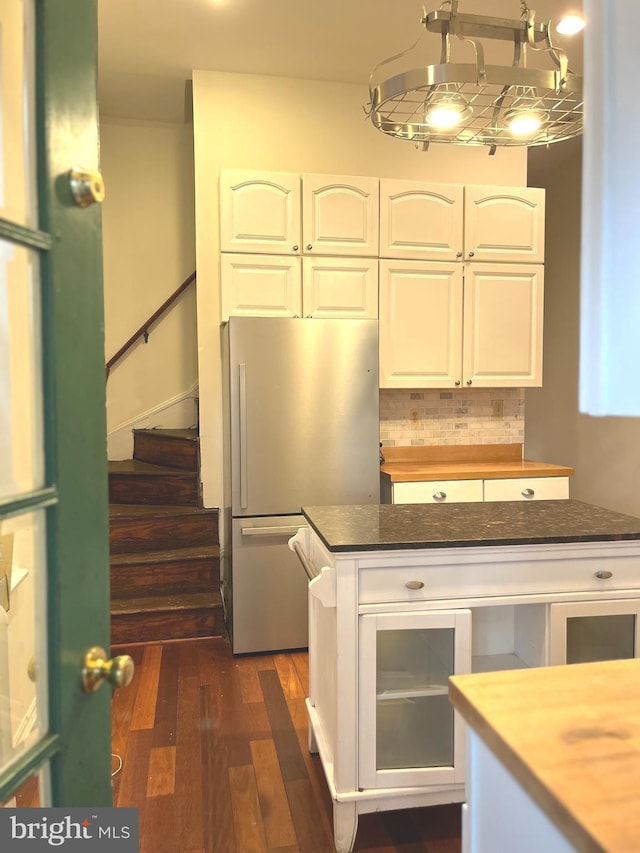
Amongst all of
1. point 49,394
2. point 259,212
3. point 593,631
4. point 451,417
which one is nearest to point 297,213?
point 259,212

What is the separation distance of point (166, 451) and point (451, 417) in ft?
5.90

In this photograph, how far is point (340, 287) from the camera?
334cm

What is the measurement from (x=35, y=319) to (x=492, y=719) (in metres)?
0.79

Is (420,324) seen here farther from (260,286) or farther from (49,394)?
(49,394)

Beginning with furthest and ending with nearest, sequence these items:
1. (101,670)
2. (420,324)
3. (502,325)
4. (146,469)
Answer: (146,469)
(502,325)
(420,324)
(101,670)

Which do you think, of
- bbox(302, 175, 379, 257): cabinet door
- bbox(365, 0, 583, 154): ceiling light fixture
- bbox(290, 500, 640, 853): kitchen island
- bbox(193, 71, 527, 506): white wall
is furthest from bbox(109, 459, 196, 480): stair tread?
bbox(365, 0, 583, 154): ceiling light fixture

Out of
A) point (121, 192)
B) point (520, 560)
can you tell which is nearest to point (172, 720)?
point (520, 560)

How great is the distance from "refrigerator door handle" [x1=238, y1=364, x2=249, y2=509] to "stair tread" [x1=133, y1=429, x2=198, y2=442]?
0.67 meters

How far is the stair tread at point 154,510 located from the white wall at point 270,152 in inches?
3.1

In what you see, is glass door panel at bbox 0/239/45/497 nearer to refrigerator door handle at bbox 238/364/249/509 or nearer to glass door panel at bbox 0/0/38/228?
glass door panel at bbox 0/0/38/228

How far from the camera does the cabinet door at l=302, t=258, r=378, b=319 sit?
3.31 meters

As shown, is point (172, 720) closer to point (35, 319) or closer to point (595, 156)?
point (35, 319)

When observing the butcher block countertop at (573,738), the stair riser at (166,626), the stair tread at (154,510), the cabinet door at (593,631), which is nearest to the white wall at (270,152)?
the stair tread at (154,510)

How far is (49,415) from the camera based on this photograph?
Answer: 0.78m
